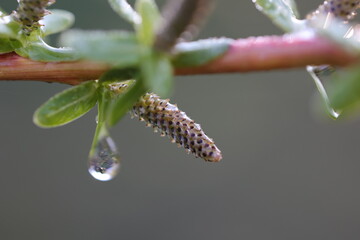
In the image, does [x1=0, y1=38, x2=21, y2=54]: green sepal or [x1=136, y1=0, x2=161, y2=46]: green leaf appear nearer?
[x1=136, y1=0, x2=161, y2=46]: green leaf

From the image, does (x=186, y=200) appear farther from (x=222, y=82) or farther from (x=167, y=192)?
(x=222, y=82)

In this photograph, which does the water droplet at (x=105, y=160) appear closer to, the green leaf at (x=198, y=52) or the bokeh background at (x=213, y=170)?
the green leaf at (x=198, y=52)

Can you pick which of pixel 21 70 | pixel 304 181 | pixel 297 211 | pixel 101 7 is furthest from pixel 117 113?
pixel 304 181

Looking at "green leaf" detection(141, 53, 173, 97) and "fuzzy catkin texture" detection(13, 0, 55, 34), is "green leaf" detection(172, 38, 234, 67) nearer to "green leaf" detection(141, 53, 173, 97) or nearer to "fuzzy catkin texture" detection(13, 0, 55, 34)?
"green leaf" detection(141, 53, 173, 97)

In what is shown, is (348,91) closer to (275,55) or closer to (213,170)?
(275,55)

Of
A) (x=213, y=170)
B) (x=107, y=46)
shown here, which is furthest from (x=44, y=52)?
(x=213, y=170)

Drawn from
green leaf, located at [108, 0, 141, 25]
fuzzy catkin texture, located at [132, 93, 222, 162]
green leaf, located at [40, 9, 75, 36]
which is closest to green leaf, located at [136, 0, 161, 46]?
green leaf, located at [108, 0, 141, 25]
